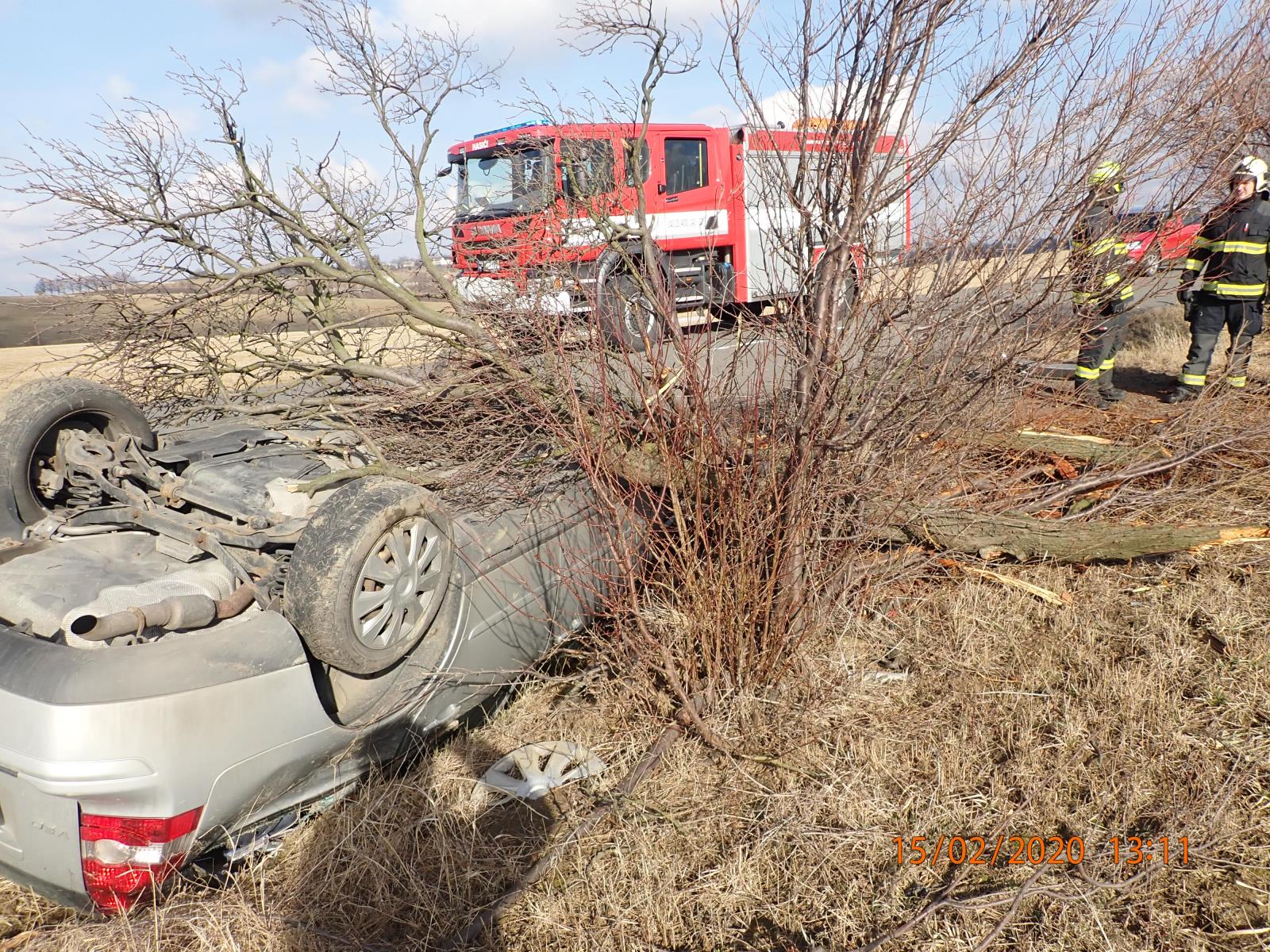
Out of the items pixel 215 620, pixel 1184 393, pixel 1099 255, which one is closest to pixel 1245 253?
pixel 1184 393

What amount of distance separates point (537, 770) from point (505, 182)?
5983 millimetres

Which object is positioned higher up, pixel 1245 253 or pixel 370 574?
pixel 1245 253

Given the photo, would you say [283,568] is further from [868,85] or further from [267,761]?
[868,85]

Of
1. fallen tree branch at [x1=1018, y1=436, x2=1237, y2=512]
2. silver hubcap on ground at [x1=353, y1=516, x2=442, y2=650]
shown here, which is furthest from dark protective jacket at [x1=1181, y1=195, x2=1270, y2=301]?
silver hubcap on ground at [x1=353, y1=516, x2=442, y2=650]

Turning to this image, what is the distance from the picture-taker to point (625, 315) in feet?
8.67

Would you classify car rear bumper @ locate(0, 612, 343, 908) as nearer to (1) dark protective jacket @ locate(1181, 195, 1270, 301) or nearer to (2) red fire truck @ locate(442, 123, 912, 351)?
(2) red fire truck @ locate(442, 123, 912, 351)

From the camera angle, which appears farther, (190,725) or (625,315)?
(625,315)

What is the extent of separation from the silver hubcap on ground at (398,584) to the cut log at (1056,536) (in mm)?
1976

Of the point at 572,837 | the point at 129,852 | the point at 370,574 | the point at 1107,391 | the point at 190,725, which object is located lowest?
the point at 572,837

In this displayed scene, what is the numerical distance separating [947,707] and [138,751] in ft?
8.27

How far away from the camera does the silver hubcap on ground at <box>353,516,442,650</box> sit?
2373 millimetres

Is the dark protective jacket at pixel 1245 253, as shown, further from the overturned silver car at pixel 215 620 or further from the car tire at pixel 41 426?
the car tire at pixel 41 426

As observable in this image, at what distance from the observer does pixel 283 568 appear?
8.50ft

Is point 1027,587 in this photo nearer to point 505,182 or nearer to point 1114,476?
point 1114,476
